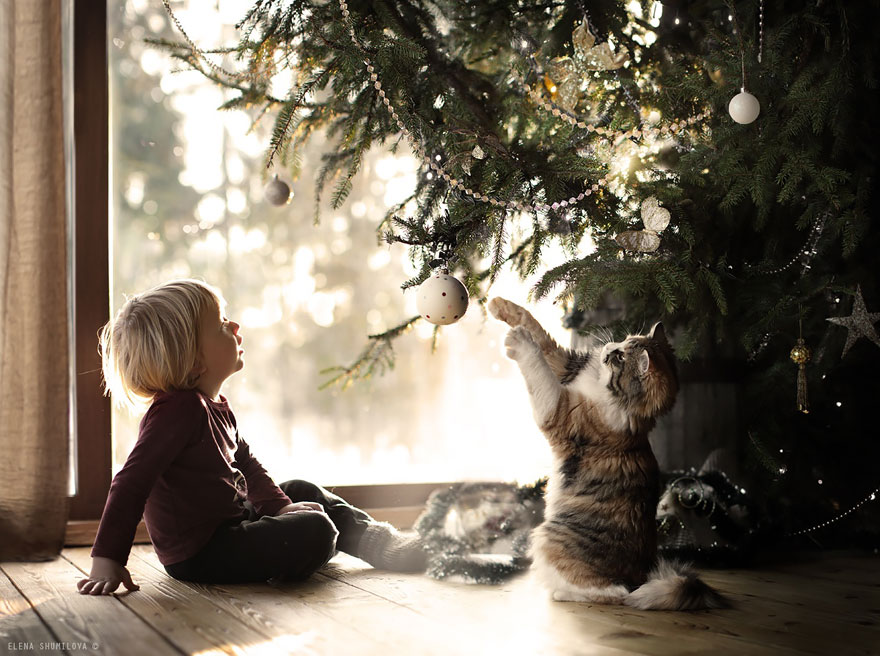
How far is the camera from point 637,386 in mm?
1390

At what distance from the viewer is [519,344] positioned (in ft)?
4.71

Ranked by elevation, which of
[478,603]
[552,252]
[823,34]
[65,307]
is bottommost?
[478,603]

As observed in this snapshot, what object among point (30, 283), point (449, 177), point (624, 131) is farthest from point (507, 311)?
point (30, 283)

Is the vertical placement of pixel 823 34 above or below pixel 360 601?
above

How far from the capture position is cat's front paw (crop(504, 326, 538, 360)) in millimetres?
1432

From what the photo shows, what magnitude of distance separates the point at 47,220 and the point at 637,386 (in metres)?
1.26

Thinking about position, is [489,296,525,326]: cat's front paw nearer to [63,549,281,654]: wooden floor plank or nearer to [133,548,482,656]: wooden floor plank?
[133,548,482,656]: wooden floor plank

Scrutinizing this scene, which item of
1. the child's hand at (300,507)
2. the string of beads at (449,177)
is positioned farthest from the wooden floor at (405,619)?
the string of beads at (449,177)

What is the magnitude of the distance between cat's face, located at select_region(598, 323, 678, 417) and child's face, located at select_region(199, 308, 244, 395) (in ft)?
2.34

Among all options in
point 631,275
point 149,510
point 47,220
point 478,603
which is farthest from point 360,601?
point 47,220

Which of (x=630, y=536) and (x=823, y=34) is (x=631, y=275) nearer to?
(x=630, y=536)

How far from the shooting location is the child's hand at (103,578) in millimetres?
1332

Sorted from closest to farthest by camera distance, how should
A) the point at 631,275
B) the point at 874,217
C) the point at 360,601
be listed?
the point at 360,601, the point at 631,275, the point at 874,217

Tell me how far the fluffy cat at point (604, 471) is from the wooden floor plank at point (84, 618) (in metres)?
0.65
